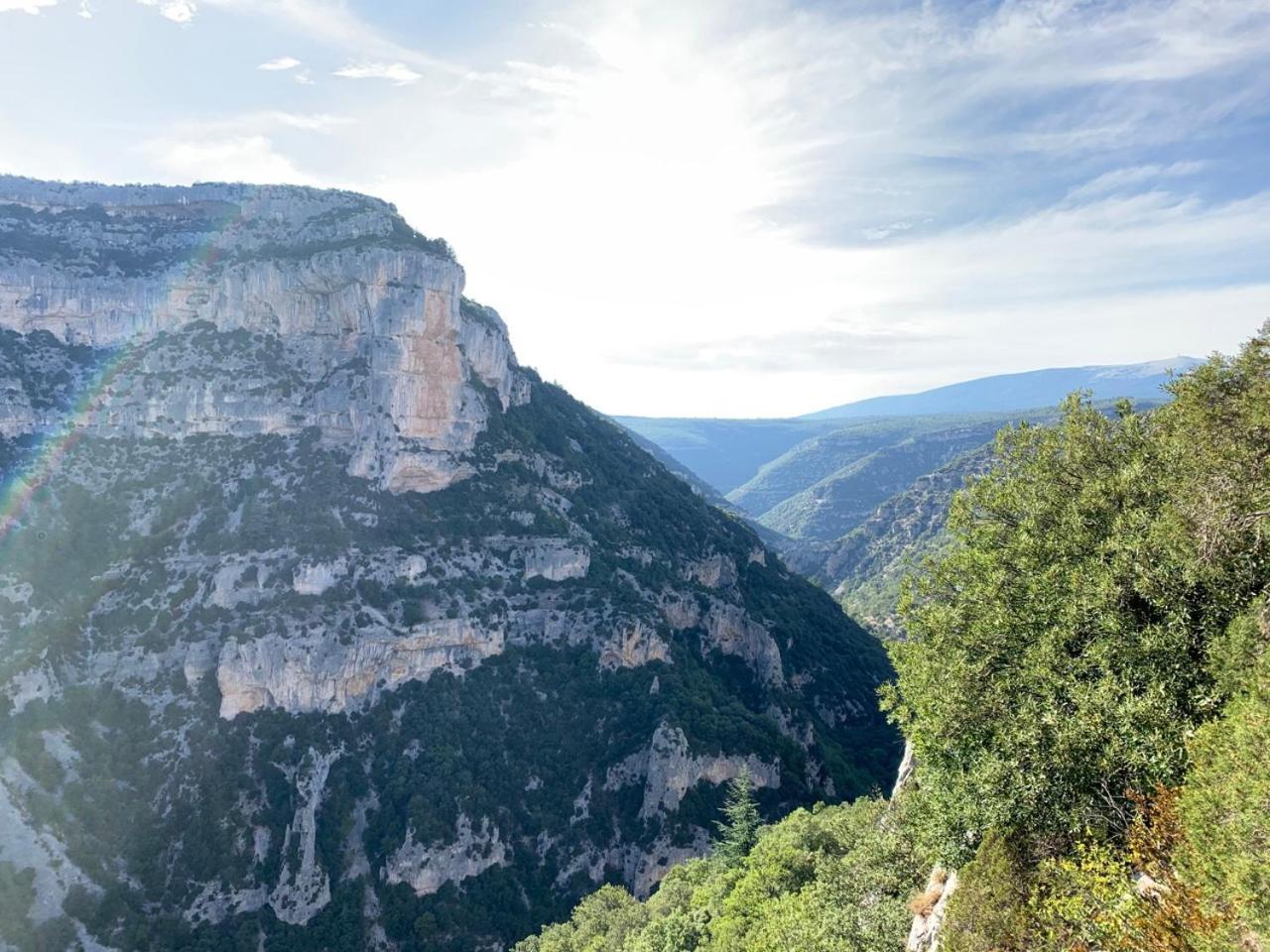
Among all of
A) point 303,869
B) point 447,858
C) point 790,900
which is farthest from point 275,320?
point 790,900

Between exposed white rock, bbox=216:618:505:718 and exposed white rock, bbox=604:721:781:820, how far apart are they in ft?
71.2

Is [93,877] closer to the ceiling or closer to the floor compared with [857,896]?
closer to the floor

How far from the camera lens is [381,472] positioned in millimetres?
90125

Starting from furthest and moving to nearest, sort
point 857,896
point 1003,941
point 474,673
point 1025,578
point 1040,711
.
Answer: point 474,673 → point 857,896 → point 1025,578 → point 1040,711 → point 1003,941

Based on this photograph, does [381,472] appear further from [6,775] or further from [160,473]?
[6,775]

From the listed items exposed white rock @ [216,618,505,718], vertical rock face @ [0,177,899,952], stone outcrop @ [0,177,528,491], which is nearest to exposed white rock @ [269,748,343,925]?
vertical rock face @ [0,177,899,952]

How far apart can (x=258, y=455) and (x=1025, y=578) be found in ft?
298

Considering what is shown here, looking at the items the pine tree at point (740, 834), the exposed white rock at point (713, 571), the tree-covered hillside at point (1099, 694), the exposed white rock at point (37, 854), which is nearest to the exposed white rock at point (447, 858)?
the exposed white rock at point (37, 854)

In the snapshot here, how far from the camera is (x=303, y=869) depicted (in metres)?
64.6

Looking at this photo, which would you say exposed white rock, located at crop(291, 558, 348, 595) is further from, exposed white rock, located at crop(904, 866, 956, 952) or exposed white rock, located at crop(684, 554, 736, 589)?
exposed white rock, located at crop(904, 866, 956, 952)

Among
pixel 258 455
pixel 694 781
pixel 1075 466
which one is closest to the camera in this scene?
pixel 1075 466

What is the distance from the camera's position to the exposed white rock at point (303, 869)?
6269 cm

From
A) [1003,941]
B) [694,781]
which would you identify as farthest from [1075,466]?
[694,781]

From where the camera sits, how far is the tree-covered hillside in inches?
444
